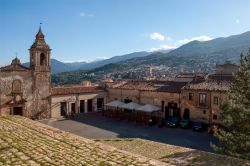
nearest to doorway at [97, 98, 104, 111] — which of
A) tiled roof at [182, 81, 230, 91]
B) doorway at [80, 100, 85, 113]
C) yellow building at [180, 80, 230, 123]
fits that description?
doorway at [80, 100, 85, 113]

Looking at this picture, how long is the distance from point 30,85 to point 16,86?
1.87m

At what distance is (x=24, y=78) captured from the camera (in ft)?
115

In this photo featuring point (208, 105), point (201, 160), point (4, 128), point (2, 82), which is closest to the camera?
point (4, 128)

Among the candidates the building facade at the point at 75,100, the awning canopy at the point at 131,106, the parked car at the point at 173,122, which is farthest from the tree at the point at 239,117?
the building facade at the point at 75,100

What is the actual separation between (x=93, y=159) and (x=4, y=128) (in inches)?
222

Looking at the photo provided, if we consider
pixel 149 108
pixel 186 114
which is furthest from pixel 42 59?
pixel 186 114

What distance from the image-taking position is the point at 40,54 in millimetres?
36594

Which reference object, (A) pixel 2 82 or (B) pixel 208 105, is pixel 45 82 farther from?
(B) pixel 208 105

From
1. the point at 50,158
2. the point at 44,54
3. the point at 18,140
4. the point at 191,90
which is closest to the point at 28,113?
the point at 44,54

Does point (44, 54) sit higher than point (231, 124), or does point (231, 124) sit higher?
point (44, 54)

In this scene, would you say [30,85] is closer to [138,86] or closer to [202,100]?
[138,86]

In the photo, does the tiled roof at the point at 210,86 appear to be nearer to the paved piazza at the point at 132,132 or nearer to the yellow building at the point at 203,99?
the yellow building at the point at 203,99

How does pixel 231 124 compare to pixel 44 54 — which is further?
pixel 44 54

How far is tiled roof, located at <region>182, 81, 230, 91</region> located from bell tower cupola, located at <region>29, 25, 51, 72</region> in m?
18.2
